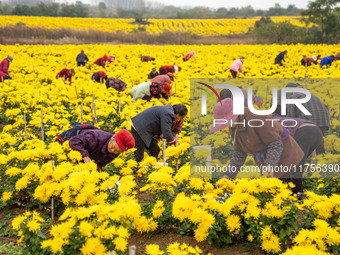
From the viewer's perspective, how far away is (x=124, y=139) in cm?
417

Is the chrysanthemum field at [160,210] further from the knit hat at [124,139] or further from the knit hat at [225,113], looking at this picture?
the knit hat at [225,113]

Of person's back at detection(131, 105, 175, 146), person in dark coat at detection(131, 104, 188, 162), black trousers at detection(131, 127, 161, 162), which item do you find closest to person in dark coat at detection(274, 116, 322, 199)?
person in dark coat at detection(131, 104, 188, 162)

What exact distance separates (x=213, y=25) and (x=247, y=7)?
42521 mm

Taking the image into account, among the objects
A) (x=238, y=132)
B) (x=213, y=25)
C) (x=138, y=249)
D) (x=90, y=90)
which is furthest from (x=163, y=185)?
(x=213, y=25)

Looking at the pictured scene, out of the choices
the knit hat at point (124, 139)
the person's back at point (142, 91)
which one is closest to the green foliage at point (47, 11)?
the person's back at point (142, 91)

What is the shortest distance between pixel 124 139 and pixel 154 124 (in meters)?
1.59

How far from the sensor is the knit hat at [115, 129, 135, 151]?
13.6ft

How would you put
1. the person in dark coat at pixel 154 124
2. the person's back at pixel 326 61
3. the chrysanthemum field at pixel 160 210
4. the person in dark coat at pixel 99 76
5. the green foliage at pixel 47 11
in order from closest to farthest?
the chrysanthemum field at pixel 160 210, the person in dark coat at pixel 154 124, the person in dark coat at pixel 99 76, the person's back at pixel 326 61, the green foliage at pixel 47 11

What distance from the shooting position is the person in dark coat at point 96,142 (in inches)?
165

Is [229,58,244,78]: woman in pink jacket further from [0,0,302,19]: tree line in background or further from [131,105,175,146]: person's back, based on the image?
[0,0,302,19]: tree line in background

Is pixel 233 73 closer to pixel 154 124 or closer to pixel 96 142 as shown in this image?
pixel 154 124

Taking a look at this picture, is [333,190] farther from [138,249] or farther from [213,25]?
[213,25]

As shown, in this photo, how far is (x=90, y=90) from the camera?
33.6 feet

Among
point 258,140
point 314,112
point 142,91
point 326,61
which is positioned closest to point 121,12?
point 326,61
